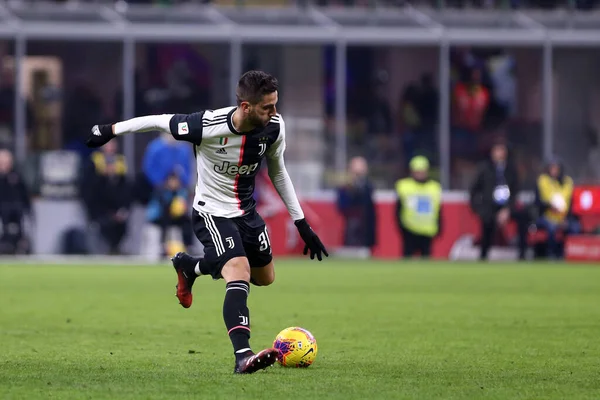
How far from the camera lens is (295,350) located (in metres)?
8.42

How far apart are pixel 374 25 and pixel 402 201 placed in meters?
4.97

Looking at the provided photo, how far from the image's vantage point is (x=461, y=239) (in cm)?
2503

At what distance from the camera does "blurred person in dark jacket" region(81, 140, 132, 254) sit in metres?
24.1

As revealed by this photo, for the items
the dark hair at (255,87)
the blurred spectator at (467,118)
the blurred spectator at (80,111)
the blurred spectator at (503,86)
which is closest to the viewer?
the dark hair at (255,87)

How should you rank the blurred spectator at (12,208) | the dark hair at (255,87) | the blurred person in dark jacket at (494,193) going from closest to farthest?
the dark hair at (255,87)
the blurred person in dark jacket at (494,193)
the blurred spectator at (12,208)

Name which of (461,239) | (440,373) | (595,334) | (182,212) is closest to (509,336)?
(595,334)

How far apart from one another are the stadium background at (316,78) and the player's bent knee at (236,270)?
16251 millimetres

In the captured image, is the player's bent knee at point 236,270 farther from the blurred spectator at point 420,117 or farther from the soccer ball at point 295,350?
the blurred spectator at point 420,117

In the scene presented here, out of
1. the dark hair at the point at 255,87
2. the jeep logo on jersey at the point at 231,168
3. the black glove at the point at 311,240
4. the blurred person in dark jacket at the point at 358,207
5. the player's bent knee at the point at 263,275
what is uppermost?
the dark hair at the point at 255,87

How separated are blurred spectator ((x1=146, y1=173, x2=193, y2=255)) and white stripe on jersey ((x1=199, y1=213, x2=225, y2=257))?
14174 millimetres

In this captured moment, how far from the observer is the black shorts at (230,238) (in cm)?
841

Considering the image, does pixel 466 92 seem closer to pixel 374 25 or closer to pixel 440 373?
pixel 374 25

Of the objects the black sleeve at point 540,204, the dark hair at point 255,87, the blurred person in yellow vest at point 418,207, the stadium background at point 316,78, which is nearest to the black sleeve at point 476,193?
the blurred person in yellow vest at point 418,207

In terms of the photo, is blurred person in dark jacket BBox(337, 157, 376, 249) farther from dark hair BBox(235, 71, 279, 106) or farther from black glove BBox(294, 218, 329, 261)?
dark hair BBox(235, 71, 279, 106)
